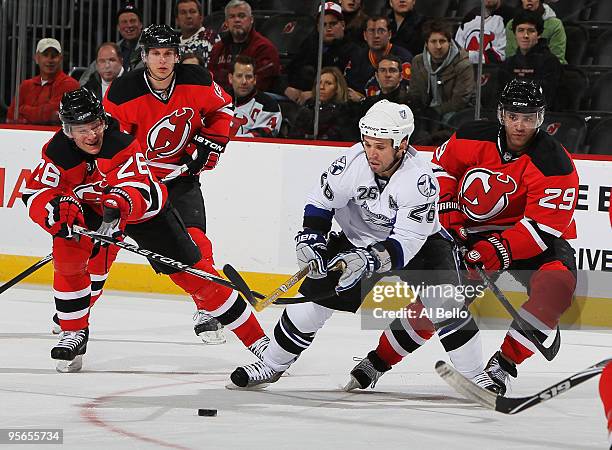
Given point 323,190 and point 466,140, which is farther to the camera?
point 466,140

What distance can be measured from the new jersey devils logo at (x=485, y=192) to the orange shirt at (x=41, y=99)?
9.83 ft

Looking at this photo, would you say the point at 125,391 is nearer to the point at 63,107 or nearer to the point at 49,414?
the point at 49,414

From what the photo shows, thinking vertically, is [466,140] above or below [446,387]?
above

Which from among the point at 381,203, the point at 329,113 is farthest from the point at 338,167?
the point at 329,113

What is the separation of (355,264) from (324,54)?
296 cm

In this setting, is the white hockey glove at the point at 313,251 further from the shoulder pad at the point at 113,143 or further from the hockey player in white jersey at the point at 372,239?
the shoulder pad at the point at 113,143

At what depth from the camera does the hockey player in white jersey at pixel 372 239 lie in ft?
13.3

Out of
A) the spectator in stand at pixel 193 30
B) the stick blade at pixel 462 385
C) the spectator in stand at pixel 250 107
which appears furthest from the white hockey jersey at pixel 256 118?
the stick blade at pixel 462 385

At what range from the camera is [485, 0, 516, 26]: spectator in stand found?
6.66 meters

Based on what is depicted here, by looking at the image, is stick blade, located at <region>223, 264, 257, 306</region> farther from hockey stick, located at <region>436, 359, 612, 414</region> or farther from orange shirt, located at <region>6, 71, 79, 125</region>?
orange shirt, located at <region>6, 71, 79, 125</region>

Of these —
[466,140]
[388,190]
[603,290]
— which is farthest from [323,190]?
[603,290]

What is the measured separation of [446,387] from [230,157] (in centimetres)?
235

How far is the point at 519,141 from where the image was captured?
4.68 meters

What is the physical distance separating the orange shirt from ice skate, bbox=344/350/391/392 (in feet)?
10.3
